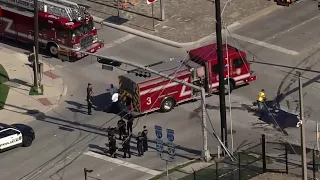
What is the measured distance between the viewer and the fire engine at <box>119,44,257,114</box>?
54.4 meters

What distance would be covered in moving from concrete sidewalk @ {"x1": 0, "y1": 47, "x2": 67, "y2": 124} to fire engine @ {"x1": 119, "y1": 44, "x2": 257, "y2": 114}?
520 centimetres

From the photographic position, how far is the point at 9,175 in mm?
49750

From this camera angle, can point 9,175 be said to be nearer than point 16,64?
Yes

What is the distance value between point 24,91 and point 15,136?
8624mm

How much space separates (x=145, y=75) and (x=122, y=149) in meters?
4.00

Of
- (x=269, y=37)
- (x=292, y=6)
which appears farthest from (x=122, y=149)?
(x=292, y=6)

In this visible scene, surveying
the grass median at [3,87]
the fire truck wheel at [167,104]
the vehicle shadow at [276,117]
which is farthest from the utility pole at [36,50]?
the vehicle shadow at [276,117]

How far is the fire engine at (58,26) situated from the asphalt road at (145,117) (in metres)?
0.93

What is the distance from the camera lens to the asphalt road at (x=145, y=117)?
50.2m

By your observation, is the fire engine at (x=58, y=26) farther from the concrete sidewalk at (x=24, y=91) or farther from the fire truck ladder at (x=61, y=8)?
the concrete sidewalk at (x=24, y=91)

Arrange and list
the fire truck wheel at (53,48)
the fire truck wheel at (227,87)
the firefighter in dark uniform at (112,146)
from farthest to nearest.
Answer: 1. the fire truck wheel at (53,48)
2. the fire truck wheel at (227,87)
3. the firefighter in dark uniform at (112,146)

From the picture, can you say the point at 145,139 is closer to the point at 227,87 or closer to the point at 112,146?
the point at 112,146

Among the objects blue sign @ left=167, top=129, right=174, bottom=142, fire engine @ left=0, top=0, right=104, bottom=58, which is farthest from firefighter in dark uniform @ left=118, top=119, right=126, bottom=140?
fire engine @ left=0, top=0, right=104, bottom=58

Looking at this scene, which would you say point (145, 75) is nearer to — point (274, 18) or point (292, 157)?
point (292, 157)
